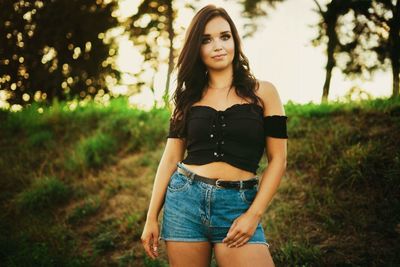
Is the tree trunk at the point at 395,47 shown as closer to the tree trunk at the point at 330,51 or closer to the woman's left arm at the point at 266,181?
the tree trunk at the point at 330,51

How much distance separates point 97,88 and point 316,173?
11.0 m

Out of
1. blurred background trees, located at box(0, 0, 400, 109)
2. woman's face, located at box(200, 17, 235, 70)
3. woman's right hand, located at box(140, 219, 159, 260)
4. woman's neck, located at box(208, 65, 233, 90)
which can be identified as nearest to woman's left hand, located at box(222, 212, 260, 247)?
woman's right hand, located at box(140, 219, 159, 260)

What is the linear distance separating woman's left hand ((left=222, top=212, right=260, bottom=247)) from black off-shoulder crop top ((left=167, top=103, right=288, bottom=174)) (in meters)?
0.34

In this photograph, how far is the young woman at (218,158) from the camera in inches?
81.7

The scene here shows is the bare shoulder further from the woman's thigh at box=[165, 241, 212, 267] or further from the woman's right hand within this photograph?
the woman's right hand

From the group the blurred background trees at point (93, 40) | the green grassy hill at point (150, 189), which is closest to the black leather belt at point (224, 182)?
the green grassy hill at point (150, 189)

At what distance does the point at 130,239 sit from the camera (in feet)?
15.1

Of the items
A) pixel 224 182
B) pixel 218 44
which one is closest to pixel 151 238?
pixel 224 182

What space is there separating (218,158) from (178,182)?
333mm

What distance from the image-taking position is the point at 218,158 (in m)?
2.21

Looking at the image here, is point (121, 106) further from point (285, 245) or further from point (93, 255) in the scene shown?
point (285, 245)

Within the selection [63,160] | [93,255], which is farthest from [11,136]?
[93,255]

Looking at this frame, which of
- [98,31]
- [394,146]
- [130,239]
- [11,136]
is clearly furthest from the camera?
[98,31]

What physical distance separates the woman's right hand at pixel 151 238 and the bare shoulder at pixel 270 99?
1163mm
